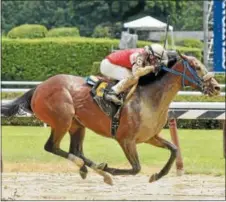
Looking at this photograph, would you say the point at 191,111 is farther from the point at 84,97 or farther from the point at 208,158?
the point at 208,158

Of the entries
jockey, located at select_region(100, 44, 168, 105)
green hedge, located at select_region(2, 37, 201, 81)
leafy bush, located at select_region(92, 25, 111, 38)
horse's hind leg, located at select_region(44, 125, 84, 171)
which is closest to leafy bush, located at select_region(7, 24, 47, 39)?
green hedge, located at select_region(2, 37, 201, 81)

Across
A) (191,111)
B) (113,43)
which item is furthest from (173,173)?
(113,43)

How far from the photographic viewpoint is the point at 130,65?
8492mm

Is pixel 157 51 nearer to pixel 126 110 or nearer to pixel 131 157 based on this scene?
pixel 126 110

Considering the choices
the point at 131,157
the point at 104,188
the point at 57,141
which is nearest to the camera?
the point at 131,157

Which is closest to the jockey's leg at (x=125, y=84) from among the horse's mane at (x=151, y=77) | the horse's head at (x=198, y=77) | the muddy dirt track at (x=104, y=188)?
the horse's mane at (x=151, y=77)

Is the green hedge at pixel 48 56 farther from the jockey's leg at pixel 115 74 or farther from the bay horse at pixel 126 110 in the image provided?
the jockey's leg at pixel 115 74

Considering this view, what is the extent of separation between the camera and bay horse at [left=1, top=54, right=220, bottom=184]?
8.35 metres

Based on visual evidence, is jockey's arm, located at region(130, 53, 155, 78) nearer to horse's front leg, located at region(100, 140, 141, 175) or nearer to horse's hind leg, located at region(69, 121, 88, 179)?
horse's front leg, located at region(100, 140, 141, 175)

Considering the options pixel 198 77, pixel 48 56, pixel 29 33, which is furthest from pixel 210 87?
pixel 29 33

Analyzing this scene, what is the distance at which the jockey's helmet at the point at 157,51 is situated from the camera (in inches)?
324

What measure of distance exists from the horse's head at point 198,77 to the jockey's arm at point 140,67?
323 millimetres

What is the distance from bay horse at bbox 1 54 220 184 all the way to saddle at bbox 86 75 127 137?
4 cm

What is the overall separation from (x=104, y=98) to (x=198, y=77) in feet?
3.05
